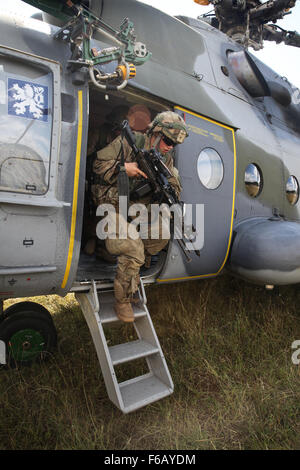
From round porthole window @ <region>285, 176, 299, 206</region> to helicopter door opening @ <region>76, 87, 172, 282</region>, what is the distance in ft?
8.08

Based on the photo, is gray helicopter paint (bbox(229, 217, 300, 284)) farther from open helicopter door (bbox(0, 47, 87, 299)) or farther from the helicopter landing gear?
the helicopter landing gear

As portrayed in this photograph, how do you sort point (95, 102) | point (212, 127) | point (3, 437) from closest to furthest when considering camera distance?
point (3, 437), point (212, 127), point (95, 102)

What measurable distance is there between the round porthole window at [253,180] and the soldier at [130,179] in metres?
1.59

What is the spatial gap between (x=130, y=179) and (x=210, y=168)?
1155 mm

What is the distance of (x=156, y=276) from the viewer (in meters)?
3.62

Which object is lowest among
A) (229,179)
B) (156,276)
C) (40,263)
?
(156,276)

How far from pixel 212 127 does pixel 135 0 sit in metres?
1.83

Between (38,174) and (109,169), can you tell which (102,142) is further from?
(38,174)

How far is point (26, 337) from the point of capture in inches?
118

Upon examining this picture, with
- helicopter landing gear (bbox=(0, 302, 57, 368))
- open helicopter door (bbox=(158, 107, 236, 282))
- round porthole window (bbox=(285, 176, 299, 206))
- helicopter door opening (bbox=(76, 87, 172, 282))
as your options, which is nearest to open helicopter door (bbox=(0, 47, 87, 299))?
helicopter landing gear (bbox=(0, 302, 57, 368))

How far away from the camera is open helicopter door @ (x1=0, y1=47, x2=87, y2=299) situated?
8.35 feet
